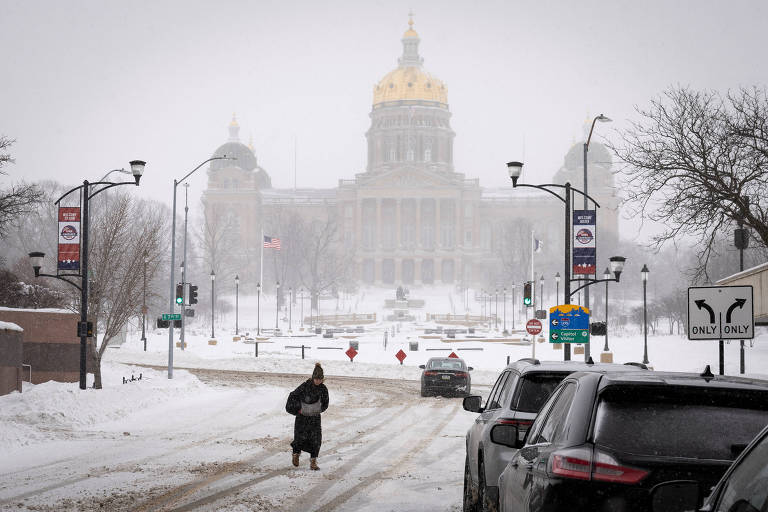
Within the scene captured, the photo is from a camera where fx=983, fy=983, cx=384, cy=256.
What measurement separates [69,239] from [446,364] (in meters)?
12.1

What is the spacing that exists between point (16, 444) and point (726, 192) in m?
A: 17.4

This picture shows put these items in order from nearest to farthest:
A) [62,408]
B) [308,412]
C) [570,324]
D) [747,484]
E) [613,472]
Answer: [747,484], [613,472], [308,412], [62,408], [570,324]

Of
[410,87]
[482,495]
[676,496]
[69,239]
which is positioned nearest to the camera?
[676,496]

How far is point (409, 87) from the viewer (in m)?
156

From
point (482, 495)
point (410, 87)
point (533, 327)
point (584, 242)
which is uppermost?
point (410, 87)

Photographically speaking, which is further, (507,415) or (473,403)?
(473,403)

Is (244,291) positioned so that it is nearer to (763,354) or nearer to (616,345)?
(616,345)

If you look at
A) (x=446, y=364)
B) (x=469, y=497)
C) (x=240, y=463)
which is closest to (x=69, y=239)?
(x=446, y=364)

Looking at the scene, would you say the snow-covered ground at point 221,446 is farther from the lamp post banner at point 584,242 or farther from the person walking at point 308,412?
the lamp post banner at point 584,242

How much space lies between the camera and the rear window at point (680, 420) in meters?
5.20

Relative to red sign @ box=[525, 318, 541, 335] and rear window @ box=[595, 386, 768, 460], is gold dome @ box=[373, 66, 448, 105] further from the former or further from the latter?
rear window @ box=[595, 386, 768, 460]

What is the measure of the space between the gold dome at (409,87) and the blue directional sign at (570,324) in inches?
5113

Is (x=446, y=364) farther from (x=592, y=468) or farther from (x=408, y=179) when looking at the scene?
(x=408, y=179)

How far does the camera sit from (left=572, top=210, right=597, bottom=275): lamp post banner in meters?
28.2
